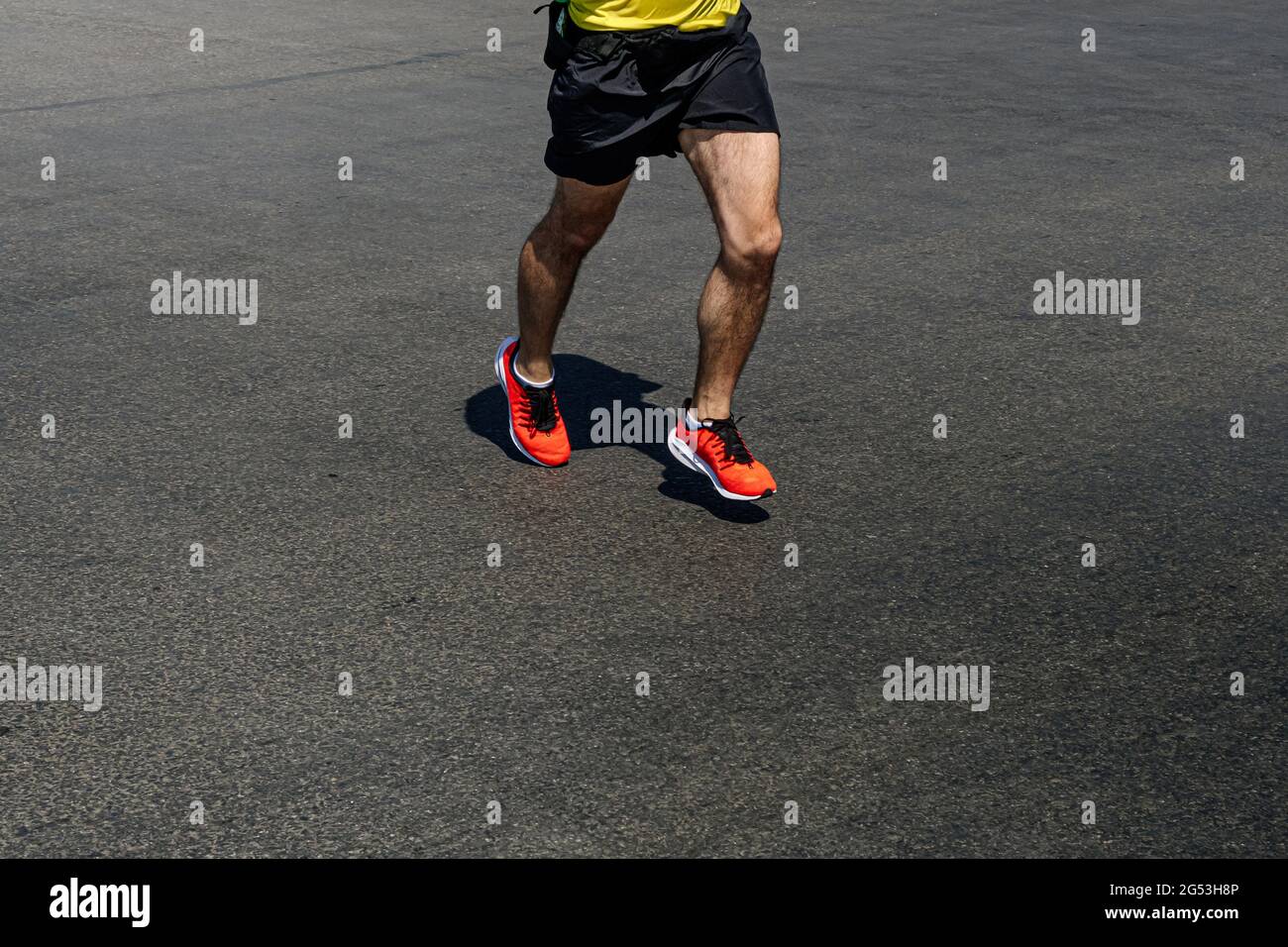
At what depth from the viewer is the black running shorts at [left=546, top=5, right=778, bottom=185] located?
15.2 ft

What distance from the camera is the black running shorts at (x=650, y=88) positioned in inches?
183

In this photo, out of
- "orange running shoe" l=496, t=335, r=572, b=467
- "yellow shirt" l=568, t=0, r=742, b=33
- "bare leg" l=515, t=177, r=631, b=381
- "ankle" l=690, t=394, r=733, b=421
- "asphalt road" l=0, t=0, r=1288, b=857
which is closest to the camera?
"asphalt road" l=0, t=0, r=1288, b=857

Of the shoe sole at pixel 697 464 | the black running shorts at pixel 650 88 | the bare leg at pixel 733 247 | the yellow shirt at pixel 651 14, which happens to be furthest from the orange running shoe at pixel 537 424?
the yellow shirt at pixel 651 14

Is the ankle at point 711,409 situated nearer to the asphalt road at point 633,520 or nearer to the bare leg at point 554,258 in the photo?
the asphalt road at point 633,520

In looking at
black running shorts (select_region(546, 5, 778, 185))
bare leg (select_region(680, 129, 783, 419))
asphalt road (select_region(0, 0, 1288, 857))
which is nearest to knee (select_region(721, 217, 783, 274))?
bare leg (select_region(680, 129, 783, 419))

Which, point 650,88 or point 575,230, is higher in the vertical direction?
point 650,88

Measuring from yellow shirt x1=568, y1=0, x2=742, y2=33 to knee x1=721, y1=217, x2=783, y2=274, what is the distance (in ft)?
1.84

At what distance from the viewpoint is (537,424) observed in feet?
16.7

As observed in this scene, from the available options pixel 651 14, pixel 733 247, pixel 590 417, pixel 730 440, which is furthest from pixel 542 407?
pixel 651 14

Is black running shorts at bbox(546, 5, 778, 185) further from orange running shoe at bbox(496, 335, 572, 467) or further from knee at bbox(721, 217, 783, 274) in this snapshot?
orange running shoe at bbox(496, 335, 572, 467)

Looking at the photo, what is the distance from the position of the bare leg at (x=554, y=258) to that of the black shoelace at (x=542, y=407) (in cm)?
5

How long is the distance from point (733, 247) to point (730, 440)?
1.74 ft

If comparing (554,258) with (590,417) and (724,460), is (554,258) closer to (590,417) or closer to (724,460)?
(590,417)
